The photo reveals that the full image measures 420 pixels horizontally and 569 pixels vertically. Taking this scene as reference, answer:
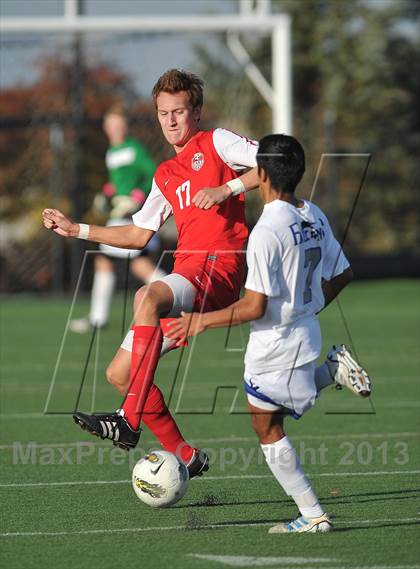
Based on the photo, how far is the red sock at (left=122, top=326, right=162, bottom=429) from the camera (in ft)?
22.3

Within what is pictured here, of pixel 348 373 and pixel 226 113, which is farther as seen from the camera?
pixel 226 113

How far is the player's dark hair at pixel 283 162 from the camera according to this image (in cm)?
595

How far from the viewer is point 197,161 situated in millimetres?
7215

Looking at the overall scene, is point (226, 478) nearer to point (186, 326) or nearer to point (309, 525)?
point (309, 525)

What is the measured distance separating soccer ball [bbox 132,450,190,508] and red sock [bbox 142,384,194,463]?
574 millimetres

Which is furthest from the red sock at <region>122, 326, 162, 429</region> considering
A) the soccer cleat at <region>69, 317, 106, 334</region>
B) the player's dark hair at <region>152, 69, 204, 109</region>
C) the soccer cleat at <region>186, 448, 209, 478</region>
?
the soccer cleat at <region>69, 317, 106, 334</region>

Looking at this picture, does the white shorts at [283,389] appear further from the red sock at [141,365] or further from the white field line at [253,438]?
the white field line at [253,438]

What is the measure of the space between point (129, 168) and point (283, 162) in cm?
1093

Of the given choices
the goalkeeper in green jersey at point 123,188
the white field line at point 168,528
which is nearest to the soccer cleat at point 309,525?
the white field line at point 168,528

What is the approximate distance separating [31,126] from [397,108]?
11.2 meters

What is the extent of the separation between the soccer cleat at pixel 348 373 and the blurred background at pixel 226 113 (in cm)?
1384

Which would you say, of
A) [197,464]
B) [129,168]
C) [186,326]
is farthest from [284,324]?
[129,168]

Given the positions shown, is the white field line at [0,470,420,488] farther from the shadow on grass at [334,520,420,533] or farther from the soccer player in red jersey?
the shadow on grass at [334,520,420,533]

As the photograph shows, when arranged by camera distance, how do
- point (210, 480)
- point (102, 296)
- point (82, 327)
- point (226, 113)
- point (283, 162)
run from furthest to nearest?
point (226, 113) → point (82, 327) → point (102, 296) → point (210, 480) → point (283, 162)
